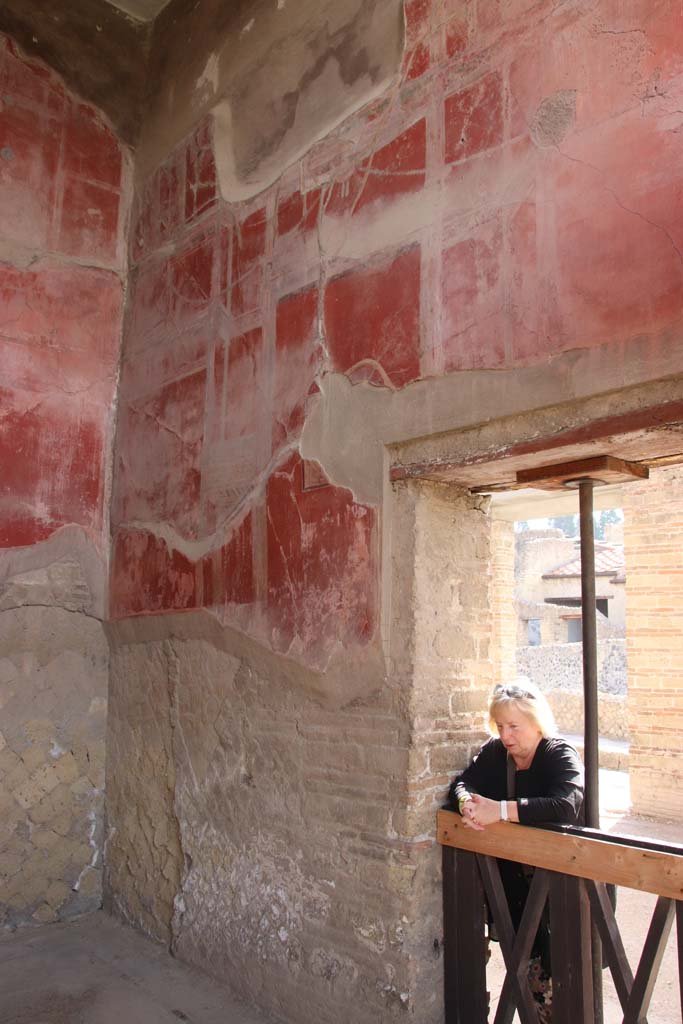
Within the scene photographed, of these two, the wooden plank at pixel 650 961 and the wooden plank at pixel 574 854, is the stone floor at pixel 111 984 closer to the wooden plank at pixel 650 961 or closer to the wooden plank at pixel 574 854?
Answer: the wooden plank at pixel 574 854

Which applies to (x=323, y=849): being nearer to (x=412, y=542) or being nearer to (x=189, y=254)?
(x=412, y=542)

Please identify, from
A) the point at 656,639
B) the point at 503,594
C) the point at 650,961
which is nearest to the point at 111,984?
the point at 650,961

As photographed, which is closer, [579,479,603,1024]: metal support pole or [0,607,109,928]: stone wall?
[579,479,603,1024]: metal support pole

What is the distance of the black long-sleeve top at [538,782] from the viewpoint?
2.55 metres

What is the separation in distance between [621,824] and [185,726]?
15.0ft

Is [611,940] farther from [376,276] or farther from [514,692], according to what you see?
[376,276]

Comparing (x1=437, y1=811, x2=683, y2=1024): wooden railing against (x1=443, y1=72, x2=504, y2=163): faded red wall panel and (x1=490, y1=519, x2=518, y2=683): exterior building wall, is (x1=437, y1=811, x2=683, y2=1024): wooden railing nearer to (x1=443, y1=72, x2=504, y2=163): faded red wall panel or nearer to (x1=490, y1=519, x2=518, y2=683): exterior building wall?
(x1=443, y1=72, x2=504, y2=163): faded red wall panel

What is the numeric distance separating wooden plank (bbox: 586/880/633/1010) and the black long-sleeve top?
216 mm

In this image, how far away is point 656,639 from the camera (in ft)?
23.4

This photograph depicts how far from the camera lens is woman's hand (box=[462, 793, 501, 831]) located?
259 cm

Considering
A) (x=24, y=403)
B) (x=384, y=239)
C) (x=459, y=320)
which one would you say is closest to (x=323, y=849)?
(x=459, y=320)

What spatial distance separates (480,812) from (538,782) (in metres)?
0.23

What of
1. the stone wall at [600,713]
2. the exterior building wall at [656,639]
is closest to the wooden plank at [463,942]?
the exterior building wall at [656,639]

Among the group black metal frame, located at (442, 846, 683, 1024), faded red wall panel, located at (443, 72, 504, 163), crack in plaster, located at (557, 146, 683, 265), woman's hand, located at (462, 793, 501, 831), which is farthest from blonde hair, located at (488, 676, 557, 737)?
faded red wall panel, located at (443, 72, 504, 163)
